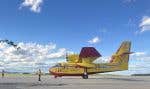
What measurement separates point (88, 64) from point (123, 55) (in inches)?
332

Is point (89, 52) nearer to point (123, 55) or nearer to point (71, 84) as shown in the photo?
point (123, 55)

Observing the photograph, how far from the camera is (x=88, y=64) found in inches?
2699

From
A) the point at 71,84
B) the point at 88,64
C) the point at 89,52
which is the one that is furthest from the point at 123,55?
the point at 71,84

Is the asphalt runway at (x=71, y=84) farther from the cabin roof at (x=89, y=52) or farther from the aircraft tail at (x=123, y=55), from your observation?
the aircraft tail at (x=123, y=55)

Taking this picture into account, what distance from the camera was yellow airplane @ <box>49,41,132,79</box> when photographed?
6769 centimetres

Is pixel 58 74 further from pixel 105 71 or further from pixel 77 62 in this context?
pixel 105 71

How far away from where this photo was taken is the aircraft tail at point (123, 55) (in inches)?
2825

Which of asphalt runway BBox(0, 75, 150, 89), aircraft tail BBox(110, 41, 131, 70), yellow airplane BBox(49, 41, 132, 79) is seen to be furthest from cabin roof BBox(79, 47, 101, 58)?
asphalt runway BBox(0, 75, 150, 89)

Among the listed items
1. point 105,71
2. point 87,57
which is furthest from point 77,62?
point 105,71

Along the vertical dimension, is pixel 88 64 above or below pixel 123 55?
below

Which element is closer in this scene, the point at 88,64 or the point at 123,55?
the point at 88,64

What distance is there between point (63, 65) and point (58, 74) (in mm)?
1990

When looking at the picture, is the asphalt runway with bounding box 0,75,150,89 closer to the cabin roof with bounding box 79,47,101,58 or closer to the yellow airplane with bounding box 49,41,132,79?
the cabin roof with bounding box 79,47,101,58

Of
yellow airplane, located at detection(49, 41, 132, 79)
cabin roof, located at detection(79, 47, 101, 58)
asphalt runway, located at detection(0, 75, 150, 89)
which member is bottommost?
asphalt runway, located at detection(0, 75, 150, 89)
